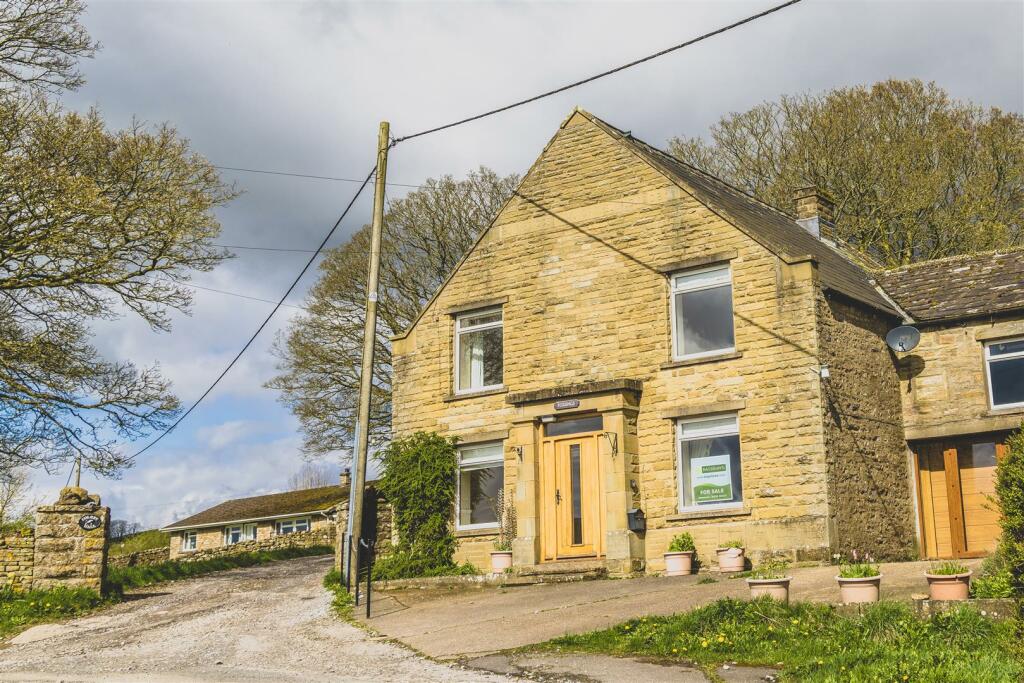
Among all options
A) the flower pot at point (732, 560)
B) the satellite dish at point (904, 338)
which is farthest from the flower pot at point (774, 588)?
the satellite dish at point (904, 338)

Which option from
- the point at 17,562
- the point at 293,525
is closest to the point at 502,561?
the point at 17,562

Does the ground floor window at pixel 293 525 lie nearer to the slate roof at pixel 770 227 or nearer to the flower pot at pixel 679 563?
the slate roof at pixel 770 227

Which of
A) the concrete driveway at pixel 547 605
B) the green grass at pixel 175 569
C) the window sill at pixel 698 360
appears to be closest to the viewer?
the concrete driveway at pixel 547 605

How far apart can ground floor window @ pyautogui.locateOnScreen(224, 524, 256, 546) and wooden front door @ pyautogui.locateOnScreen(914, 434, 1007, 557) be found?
113ft

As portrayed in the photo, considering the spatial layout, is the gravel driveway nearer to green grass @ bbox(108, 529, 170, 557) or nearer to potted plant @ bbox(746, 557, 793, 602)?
potted plant @ bbox(746, 557, 793, 602)

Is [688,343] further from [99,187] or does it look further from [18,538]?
[18,538]

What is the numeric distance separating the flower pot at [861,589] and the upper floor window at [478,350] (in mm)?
11094

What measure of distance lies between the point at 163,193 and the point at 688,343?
10827 millimetres

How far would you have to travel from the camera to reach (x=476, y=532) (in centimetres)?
2125

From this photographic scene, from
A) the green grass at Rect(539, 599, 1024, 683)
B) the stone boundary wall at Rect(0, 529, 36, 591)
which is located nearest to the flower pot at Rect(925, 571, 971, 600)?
the green grass at Rect(539, 599, 1024, 683)

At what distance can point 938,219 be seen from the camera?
102 ft

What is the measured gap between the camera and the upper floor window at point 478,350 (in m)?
22.4

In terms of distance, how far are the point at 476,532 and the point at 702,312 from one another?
621cm

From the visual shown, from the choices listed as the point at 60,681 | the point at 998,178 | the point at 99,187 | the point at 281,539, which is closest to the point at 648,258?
the point at 99,187
